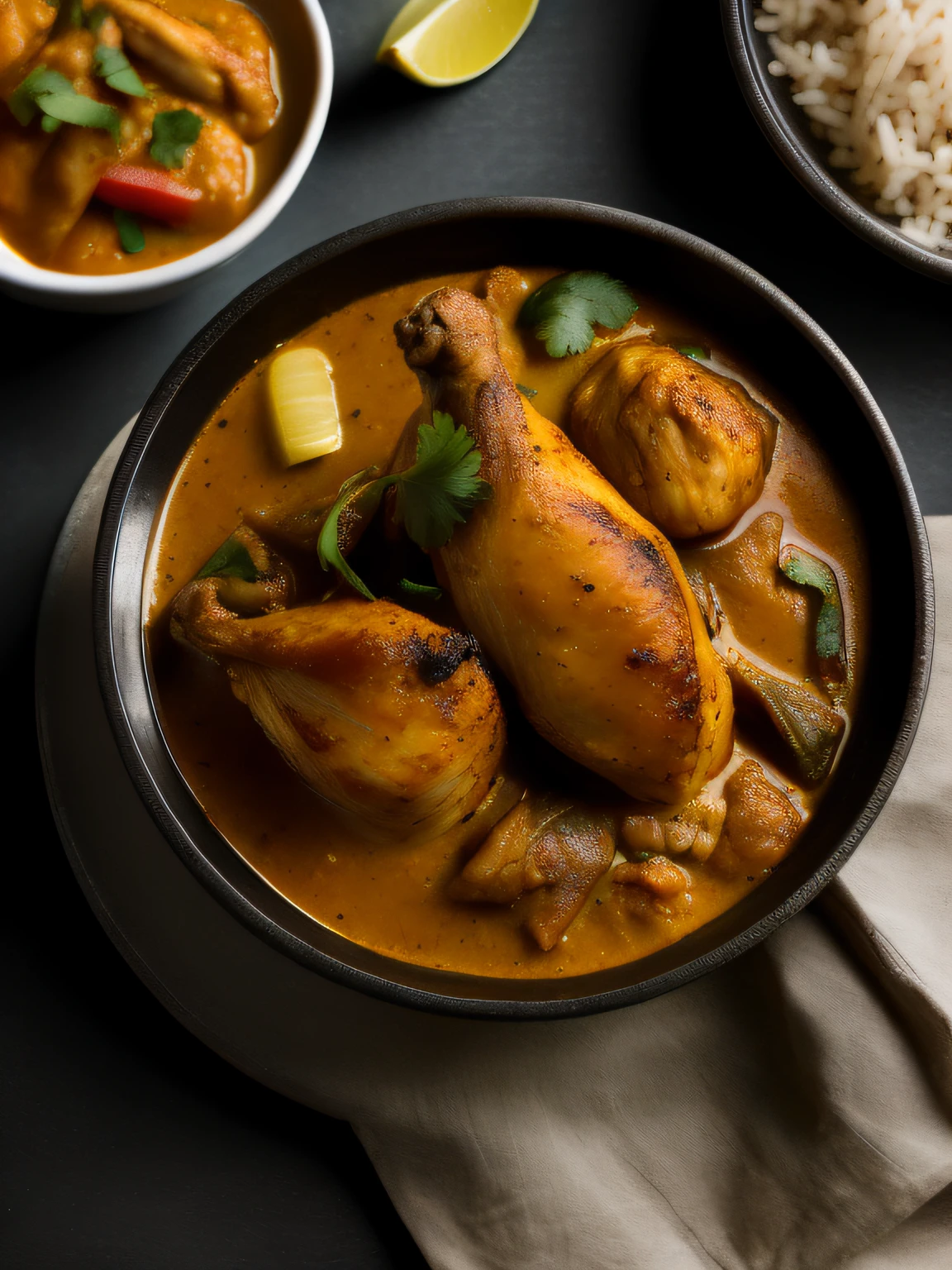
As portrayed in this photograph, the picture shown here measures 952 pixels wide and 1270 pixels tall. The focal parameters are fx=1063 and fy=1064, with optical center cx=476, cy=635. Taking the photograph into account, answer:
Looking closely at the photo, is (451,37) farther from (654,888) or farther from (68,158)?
(654,888)

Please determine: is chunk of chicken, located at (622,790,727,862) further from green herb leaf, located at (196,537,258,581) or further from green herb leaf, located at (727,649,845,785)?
green herb leaf, located at (196,537,258,581)

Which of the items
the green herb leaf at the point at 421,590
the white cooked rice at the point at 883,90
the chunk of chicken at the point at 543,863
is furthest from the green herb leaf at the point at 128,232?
the white cooked rice at the point at 883,90

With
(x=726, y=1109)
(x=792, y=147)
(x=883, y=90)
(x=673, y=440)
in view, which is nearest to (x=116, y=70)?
(x=673, y=440)

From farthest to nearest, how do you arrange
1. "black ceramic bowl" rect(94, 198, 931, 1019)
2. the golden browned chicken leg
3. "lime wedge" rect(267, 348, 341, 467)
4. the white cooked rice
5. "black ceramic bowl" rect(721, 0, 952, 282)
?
the white cooked rice < "black ceramic bowl" rect(721, 0, 952, 282) < "lime wedge" rect(267, 348, 341, 467) < "black ceramic bowl" rect(94, 198, 931, 1019) < the golden browned chicken leg

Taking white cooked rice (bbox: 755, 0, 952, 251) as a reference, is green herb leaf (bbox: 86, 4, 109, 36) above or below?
above

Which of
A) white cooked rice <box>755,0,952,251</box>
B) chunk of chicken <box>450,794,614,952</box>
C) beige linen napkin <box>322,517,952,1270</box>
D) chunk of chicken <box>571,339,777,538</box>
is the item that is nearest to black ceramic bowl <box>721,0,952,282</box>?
white cooked rice <box>755,0,952,251</box>
